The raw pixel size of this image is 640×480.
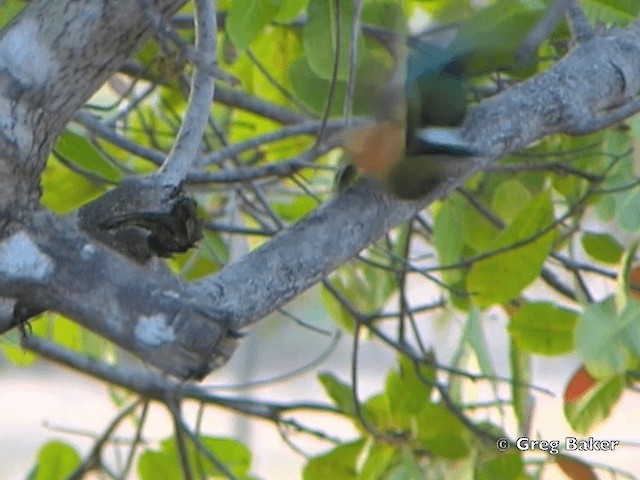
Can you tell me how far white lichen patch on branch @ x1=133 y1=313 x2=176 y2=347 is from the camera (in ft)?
2.38

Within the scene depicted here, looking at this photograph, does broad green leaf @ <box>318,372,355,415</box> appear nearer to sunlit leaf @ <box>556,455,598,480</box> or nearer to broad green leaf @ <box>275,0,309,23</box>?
sunlit leaf @ <box>556,455,598,480</box>

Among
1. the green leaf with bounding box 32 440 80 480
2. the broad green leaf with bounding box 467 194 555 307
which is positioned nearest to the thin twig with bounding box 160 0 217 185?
the broad green leaf with bounding box 467 194 555 307

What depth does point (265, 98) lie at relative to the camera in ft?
5.59

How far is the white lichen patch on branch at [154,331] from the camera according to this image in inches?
28.5

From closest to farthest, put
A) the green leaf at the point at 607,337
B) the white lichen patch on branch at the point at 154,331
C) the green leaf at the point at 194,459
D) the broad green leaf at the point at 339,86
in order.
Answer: the white lichen patch on branch at the point at 154,331
the broad green leaf at the point at 339,86
the green leaf at the point at 607,337
the green leaf at the point at 194,459

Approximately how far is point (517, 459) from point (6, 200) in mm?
870

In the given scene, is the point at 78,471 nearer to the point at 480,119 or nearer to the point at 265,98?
the point at 265,98

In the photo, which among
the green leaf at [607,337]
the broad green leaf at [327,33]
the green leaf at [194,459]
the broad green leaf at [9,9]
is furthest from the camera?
the green leaf at [194,459]

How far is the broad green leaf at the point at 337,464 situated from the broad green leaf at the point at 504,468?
180 mm

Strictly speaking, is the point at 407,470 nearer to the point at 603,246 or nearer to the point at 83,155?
the point at 603,246

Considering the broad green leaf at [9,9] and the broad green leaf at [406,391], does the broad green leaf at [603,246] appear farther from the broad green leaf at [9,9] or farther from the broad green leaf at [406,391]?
the broad green leaf at [9,9]

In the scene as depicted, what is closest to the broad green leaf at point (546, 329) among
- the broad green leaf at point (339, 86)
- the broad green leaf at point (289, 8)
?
the broad green leaf at point (339, 86)

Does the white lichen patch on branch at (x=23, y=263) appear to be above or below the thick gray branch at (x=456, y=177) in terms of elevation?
below

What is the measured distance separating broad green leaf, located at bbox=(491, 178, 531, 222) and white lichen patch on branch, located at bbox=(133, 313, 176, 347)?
828 millimetres
